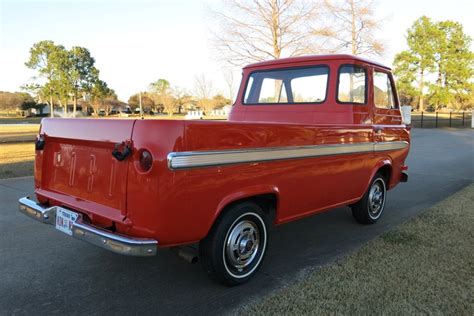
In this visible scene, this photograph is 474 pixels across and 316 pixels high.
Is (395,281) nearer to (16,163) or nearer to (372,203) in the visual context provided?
(372,203)

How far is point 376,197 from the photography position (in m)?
5.30

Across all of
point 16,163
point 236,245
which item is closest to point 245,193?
point 236,245

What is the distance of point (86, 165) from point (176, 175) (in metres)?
0.99

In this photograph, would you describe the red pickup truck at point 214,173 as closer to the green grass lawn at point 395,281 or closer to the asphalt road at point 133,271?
the asphalt road at point 133,271

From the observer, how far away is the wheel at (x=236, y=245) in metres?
3.14

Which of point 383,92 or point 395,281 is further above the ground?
point 383,92

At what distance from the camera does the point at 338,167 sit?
13.8 ft

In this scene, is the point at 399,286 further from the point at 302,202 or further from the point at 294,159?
the point at 294,159

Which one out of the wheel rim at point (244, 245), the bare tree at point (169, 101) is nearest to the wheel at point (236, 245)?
the wheel rim at point (244, 245)

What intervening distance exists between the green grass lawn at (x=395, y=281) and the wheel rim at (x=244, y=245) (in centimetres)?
39

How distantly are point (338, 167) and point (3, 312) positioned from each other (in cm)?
335

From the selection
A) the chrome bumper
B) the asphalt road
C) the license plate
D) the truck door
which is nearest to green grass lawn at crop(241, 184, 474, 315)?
the asphalt road

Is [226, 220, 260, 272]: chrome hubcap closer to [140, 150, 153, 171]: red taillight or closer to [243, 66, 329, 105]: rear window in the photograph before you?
[140, 150, 153, 171]: red taillight

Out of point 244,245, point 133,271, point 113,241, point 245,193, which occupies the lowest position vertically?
point 133,271
